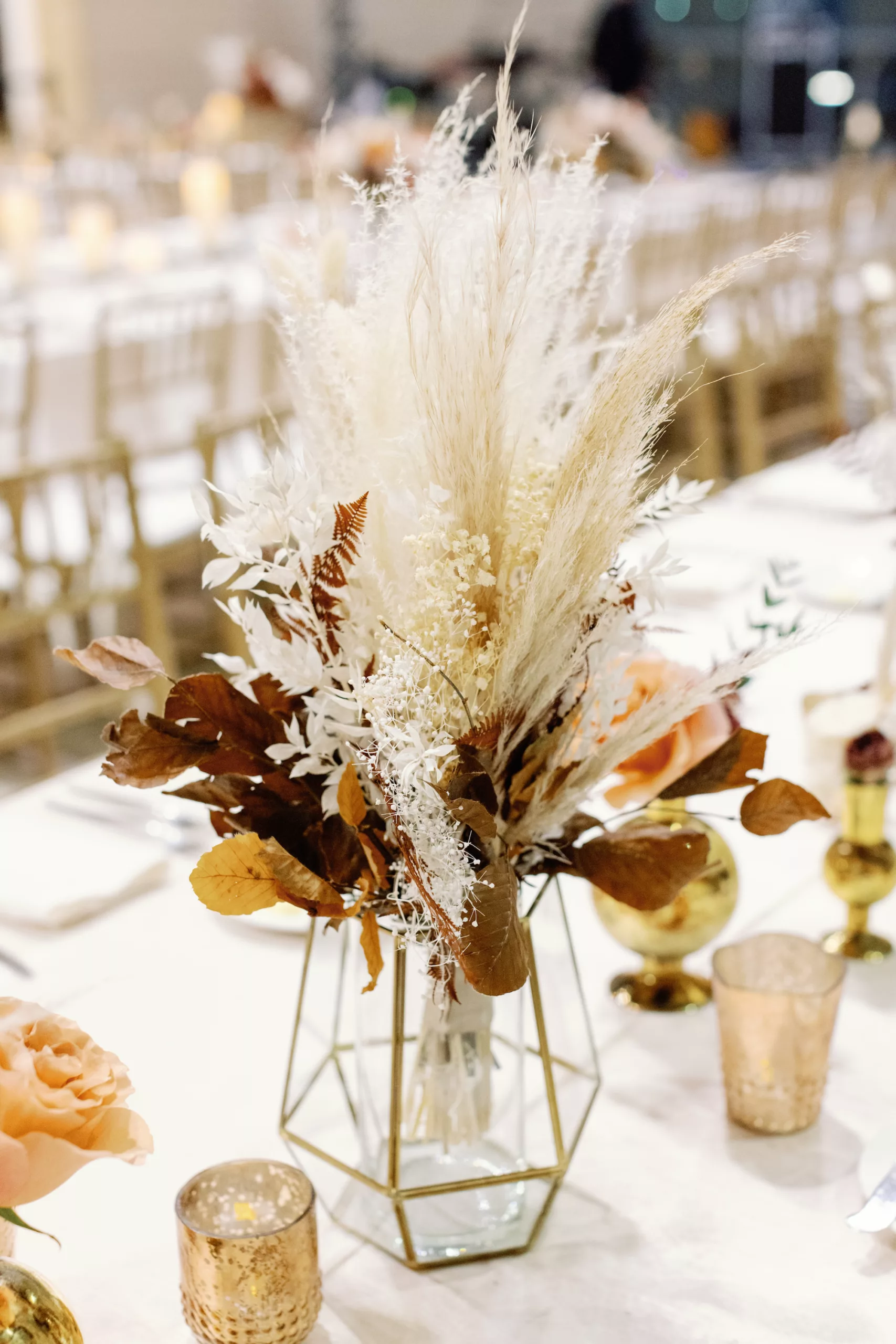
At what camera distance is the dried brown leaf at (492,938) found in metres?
0.72

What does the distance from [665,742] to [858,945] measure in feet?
1.28

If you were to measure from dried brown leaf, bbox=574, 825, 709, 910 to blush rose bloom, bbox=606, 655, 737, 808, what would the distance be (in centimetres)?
9

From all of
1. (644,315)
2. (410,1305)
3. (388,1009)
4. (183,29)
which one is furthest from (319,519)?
(183,29)

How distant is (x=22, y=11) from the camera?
1096 centimetres

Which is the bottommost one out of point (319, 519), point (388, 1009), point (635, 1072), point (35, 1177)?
point (635, 1072)

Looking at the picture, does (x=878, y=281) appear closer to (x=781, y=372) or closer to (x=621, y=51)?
(x=781, y=372)

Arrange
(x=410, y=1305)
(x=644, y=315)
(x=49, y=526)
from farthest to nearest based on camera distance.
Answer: (x=644, y=315), (x=49, y=526), (x=410, y=1305)

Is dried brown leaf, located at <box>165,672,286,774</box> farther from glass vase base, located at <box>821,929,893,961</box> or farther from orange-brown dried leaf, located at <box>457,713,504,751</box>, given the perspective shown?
glass vase base, located at <box>821,929,893,961</box>

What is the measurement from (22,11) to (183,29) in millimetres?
1704

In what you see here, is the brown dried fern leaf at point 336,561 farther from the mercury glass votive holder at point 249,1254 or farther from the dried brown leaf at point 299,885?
the mercury glass votive holder at point 249,1254

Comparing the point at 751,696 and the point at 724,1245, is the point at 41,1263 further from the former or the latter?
the point at 751,696

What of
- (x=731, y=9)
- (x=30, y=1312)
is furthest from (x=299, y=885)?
(x=731, y=9)

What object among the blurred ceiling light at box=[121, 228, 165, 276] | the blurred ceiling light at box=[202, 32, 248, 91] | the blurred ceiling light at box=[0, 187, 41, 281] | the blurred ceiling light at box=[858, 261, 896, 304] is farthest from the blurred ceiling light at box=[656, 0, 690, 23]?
the blurred ceiling light at box=[858, 261, 896, 304]

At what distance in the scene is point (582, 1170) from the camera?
0.99 metres
